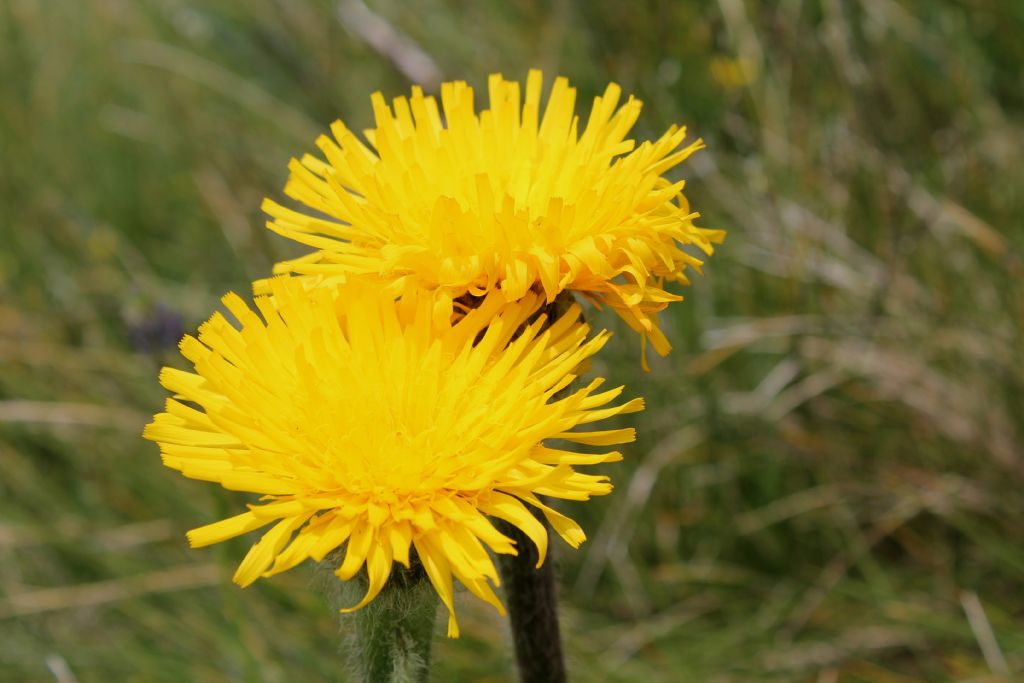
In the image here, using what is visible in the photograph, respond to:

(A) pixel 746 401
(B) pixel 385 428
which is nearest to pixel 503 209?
(B) pixel 385 428

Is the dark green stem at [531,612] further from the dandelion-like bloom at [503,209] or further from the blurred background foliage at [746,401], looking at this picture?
the blurred background foliage at [746,401]

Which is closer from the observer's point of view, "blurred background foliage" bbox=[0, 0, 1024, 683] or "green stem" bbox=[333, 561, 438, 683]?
"green stem" bbox=[333, 561, 438, 683]

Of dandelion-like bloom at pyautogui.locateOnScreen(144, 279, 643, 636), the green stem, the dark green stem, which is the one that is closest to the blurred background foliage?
the dark green stem

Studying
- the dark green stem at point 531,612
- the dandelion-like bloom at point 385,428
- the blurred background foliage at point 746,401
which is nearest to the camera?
the dandelion-like bloom at point 385,428

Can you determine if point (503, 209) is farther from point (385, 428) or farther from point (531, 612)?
point (531, 612)

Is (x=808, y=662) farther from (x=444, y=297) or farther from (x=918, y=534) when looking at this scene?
(x=444, y=297)

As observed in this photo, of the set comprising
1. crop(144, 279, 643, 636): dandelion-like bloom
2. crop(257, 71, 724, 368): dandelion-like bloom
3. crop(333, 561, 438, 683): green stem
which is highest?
crop(257, 71, 724, 368): dandelion-like bloom

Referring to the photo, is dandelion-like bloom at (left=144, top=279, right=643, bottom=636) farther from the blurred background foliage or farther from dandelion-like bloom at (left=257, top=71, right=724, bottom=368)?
the blurred background foliage

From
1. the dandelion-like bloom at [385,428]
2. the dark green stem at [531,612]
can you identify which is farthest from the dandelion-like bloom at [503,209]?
the dark green stem at [531,612]
